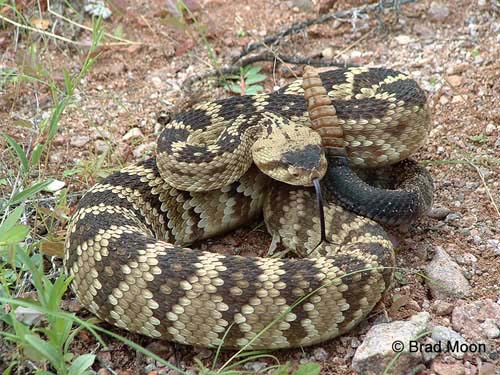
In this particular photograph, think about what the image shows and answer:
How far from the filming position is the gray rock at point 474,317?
13.0ft

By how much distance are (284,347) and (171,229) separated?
131 centimetres

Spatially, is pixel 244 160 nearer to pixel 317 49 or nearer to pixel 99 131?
pixel 99 131

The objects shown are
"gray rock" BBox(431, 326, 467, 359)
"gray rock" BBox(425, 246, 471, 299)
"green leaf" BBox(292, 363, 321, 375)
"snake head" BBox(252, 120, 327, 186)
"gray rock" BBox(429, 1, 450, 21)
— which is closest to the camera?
"green leaf" BBox(292, 363, 321, 375)

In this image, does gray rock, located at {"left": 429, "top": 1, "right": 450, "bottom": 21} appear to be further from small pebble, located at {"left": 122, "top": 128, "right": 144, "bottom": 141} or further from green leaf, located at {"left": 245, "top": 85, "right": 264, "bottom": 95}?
small pebble, located at {"left": 122, "top": 128, "right": 144, "bottom": 141}

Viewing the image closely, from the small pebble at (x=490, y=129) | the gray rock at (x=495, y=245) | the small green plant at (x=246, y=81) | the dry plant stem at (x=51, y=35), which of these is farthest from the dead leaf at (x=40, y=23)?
the gray rock at (x=495, y=245)

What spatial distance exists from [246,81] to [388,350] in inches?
133

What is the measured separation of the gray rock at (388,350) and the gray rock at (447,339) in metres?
0.08

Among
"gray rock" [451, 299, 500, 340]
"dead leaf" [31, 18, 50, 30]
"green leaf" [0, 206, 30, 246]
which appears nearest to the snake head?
"gray rock" [451, 299, 500, 340]

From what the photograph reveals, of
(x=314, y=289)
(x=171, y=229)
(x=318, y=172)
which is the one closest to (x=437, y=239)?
(x=318, y=172)

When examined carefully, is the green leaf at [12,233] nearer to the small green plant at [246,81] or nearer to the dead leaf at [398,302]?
the dead leaf at [398,302]

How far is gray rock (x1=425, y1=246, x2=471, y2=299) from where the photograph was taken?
430cm

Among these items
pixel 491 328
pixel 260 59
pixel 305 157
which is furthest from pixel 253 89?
pixel 491 328

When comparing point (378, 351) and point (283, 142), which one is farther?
point (283, 142)

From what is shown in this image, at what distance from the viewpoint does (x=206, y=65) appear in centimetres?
671
